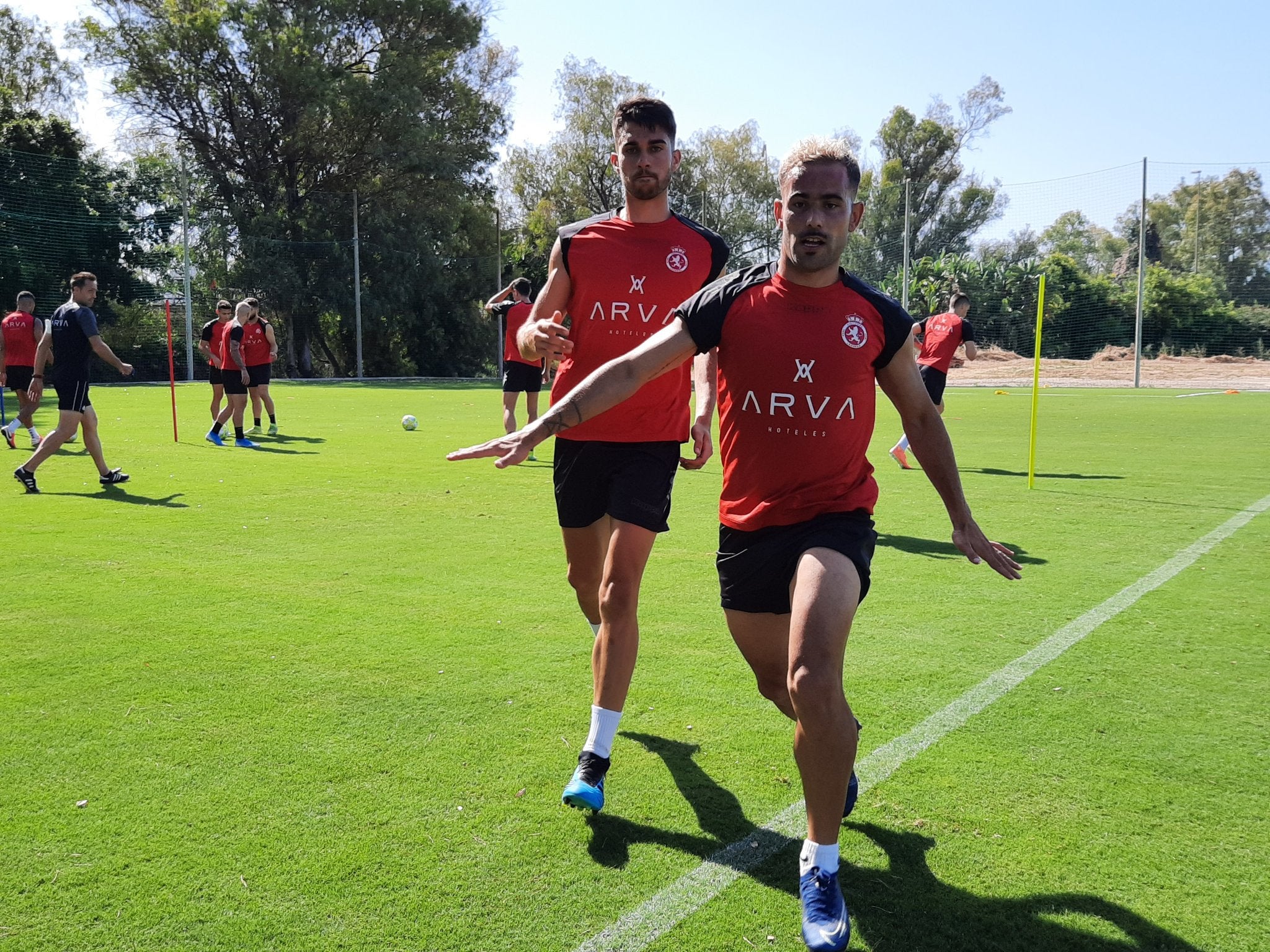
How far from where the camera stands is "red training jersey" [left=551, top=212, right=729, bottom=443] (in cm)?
429

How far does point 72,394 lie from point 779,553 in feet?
34.7

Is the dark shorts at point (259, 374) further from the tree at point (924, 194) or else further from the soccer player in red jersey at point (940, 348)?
the tree at point (924, 194)

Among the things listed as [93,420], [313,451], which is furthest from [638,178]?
[313,451]

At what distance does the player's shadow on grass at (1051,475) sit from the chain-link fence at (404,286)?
26592 millimetres

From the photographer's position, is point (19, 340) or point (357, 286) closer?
point (19, 340)

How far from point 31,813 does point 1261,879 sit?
4100 mm

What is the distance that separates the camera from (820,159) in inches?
127

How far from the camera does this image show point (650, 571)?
7.61m

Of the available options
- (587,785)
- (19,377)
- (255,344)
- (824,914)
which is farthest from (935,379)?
(19,377)

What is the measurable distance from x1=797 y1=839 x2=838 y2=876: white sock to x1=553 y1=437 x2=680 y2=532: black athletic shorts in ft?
4.86

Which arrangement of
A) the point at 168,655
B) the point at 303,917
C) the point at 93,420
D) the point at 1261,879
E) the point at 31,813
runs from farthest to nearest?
the point at 93,420
the point at 168,655
the point at 31,813
the point at 1261,879
the point at 303,917

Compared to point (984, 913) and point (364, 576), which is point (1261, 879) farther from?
point (364, 576)

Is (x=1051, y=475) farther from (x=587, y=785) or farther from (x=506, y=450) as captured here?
(x=506, y=450)

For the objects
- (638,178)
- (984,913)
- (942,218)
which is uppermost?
(942,218)
